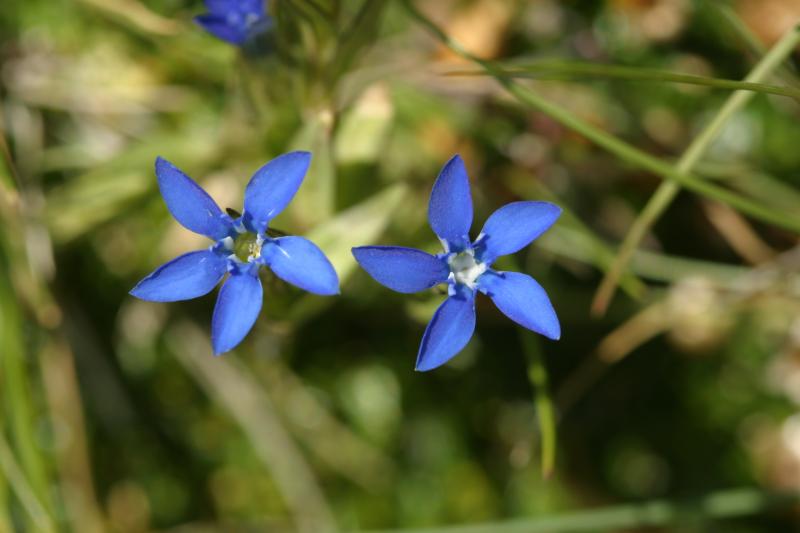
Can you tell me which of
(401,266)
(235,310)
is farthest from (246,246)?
(401,266)

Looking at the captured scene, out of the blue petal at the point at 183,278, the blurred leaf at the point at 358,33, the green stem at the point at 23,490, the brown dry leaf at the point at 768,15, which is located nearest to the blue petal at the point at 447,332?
the blue petal at the point at 183,278

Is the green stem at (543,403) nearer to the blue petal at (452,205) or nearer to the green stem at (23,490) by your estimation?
the blue petal at (452,205)

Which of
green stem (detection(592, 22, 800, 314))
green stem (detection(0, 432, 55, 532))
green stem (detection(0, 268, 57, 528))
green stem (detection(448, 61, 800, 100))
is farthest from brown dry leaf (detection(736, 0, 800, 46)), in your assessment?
green stem (detection(0, 432, 55, 532))

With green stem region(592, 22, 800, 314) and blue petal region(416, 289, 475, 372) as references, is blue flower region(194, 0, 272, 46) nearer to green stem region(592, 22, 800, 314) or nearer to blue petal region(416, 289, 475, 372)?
blue petal region(416, 289, 475, 372)

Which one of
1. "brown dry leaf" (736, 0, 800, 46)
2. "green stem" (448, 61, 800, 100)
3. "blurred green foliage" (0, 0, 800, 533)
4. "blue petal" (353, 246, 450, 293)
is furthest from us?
"brown dry leaf" (736, 0, 800, 46)

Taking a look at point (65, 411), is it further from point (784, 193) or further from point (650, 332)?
point (784, 193)

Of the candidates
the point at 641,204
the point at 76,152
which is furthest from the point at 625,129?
the point at 76,152
